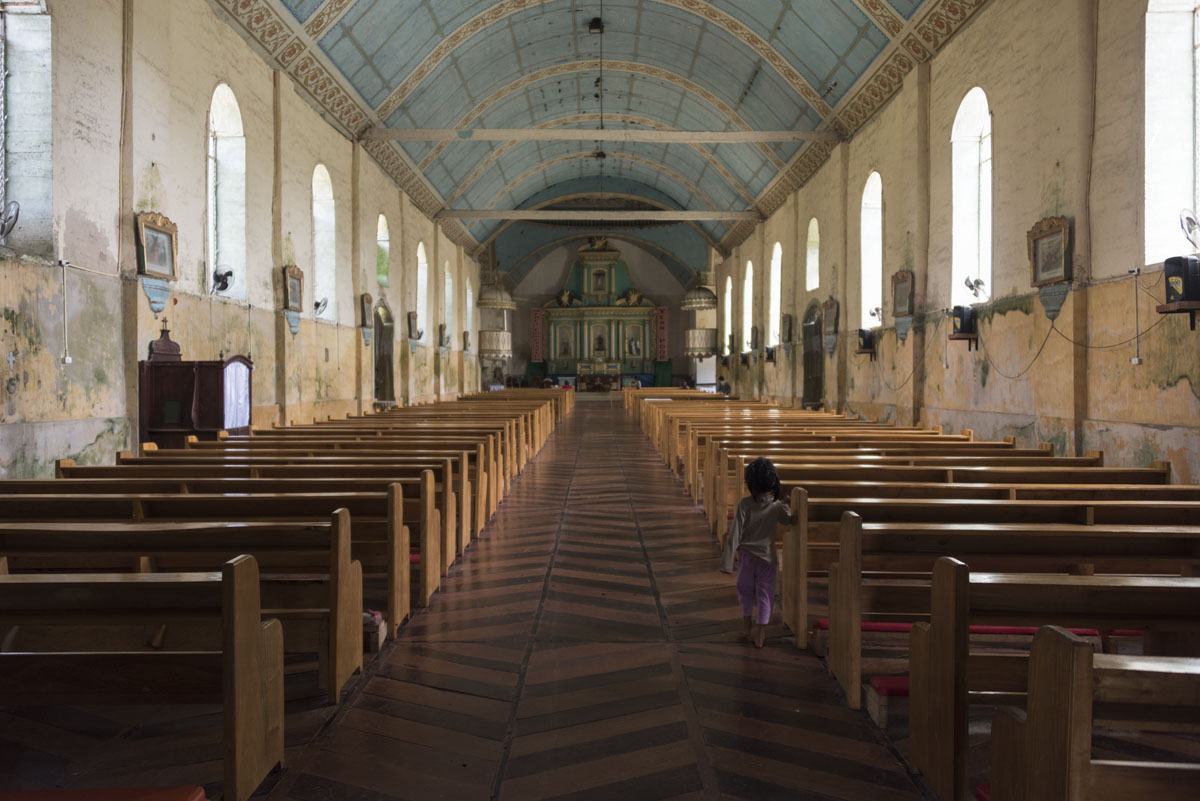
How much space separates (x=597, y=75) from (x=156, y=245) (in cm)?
1506

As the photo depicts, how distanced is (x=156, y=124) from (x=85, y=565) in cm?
681

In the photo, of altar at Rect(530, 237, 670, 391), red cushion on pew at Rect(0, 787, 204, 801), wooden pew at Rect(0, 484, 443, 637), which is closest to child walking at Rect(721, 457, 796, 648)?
wooden pew at Rect(0, 484, 443, 637)

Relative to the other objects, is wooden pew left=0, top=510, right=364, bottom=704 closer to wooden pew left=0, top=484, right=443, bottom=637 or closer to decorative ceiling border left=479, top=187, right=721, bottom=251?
wooden pew left=0, top=484, right=443, bottom=637

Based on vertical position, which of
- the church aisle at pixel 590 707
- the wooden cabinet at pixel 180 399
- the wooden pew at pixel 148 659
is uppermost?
the wooden cabinet at pixel 180 399

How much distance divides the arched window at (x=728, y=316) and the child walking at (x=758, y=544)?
26.4 meters

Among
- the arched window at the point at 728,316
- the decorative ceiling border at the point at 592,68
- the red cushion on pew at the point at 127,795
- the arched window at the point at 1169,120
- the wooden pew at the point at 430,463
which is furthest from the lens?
the arched window at the point at 728,316

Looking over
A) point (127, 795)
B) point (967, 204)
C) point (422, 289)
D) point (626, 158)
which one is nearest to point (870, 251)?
point (967, 204)

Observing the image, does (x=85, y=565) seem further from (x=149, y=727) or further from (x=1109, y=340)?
(x=1109, y=340)

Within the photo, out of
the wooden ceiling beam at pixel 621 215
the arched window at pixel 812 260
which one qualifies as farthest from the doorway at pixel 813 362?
the wooden ceiling beam at pixel 621 215

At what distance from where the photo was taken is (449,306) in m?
28.4

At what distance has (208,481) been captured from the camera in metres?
5.06

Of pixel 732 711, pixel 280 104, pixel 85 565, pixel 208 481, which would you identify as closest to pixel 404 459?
pixel 208 481

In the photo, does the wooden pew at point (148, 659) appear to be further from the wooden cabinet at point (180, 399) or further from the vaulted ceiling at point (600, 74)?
the vaulted ceiling at point (600, 74)

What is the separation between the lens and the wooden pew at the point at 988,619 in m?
2.38
